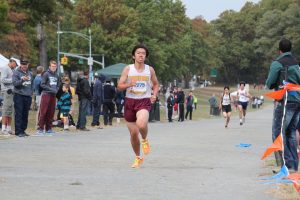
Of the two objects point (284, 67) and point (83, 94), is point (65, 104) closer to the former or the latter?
point (83, 94)

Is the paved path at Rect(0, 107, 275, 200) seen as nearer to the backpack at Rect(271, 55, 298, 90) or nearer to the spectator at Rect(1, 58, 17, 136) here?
the backpack at Rect(271, 55, 298, 90)

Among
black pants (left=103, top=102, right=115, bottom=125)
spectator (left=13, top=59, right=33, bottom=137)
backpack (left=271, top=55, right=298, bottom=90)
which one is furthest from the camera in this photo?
black pants (left=103, top=102, right=115, bottom=125)

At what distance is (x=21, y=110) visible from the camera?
1803 cm

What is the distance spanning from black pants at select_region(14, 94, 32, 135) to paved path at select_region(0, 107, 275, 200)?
4.60 feet

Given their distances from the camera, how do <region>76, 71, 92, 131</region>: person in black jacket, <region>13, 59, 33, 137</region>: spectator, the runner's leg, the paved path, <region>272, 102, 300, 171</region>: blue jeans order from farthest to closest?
<region>76, 71, 92, 131</region>: person in black jacket → <region>13, 59, 33, 137</region>: spectator → the runner's leg → <region>272, 102, 300, 171</region>: blue jeans → the paved path

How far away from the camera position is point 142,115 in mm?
11266

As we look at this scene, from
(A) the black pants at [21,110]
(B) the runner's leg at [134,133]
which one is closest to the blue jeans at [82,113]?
(A) the black pants at [21,110]

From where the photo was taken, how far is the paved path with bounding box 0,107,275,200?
841 centimetres

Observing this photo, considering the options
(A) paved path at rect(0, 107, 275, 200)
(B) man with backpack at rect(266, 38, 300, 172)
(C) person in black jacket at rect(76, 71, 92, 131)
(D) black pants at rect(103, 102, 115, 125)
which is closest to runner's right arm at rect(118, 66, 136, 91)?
(A) paved path at rect(0, 107, 275, 200)

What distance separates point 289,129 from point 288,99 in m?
0.49

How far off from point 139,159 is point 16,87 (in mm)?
7177

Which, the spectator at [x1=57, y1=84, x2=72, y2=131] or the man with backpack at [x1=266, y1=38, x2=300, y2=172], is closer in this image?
the man with backpack at [x1=266, y1=38, x2=300, y2=172]

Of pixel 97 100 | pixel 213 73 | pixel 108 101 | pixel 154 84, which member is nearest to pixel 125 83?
pixel 154 84

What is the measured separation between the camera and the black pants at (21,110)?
58.7ft
